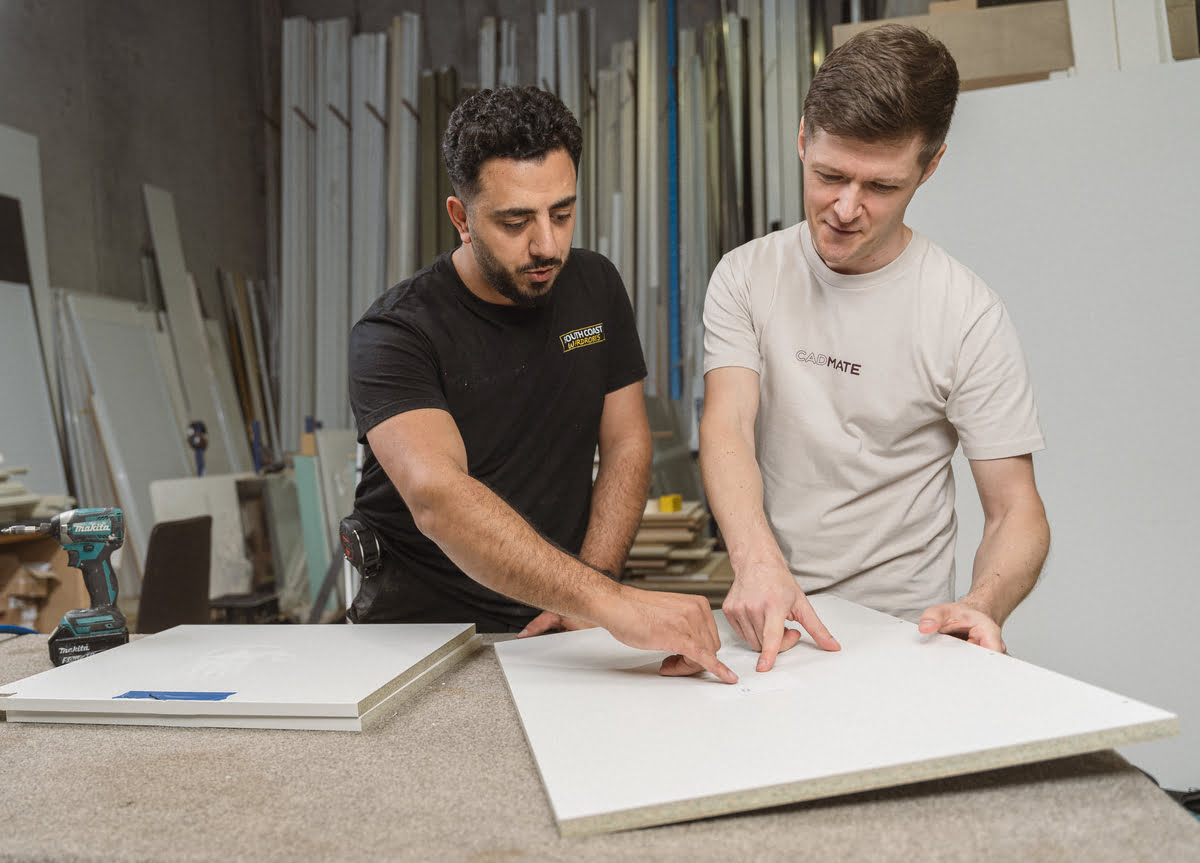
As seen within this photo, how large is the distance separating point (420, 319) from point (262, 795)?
843 millimetres

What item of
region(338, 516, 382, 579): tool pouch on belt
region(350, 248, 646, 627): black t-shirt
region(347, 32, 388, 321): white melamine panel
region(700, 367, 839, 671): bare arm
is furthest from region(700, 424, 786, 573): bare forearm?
region(347, 32, 388, 321): white melamine panel

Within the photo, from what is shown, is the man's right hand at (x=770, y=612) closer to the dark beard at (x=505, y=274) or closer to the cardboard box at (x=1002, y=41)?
the dark beard at (x=505, y=274)

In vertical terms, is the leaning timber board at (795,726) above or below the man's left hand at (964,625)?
below

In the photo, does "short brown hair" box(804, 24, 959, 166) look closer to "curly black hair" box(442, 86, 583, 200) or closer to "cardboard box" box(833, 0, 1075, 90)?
"curly black hair" box(442, 86, 583, 200)

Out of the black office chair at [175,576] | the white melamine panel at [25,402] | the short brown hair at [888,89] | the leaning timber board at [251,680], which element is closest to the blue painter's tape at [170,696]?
the leaning timber board at [251,680]

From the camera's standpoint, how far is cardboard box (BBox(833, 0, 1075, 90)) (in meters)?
2.46

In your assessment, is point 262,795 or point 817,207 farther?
point 817,207

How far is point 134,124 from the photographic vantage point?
189 inches

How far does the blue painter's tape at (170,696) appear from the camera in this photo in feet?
3.37

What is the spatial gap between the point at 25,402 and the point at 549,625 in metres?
3.23

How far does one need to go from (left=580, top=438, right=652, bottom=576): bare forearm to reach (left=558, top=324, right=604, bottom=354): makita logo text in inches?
7.8

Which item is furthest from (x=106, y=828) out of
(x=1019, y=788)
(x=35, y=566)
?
(x=35, y=566)

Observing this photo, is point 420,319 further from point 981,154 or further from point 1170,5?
point 1170,5

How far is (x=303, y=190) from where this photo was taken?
5.36m
